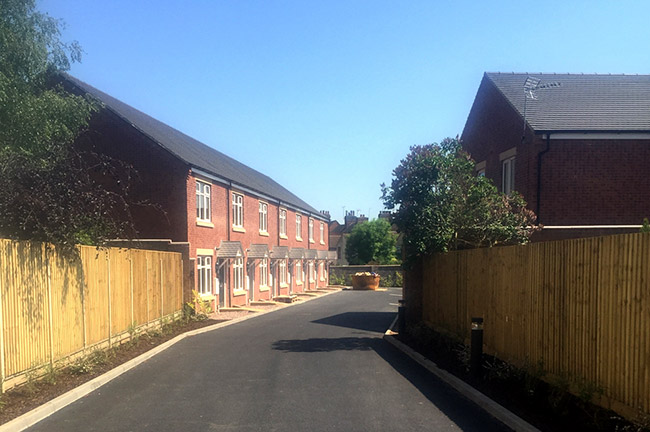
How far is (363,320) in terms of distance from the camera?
20578 mm

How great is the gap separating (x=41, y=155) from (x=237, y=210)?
13.7m

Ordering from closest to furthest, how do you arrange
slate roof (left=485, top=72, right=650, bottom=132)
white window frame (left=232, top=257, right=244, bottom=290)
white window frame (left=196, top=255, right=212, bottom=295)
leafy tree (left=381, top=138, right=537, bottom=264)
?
leafy tree (left=381, top=138, right=537, bottom=264) → slate roof (left=485, top=72, right=650, bottom=132) → white window frame (left=196, top=255, right=212, bottom=295) → white window frame (left=232, top=257, right=244, bottom=290)

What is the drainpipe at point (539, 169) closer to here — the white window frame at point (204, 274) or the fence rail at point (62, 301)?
the fence rail at point (62, 301)

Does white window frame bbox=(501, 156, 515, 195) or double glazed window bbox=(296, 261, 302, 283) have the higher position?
white window frame bbox=(501, 156, 515, 195)

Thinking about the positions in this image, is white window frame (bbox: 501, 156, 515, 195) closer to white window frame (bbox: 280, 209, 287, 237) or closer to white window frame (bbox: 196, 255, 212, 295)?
white window frame (bbox: 196, 255, 212, 295)

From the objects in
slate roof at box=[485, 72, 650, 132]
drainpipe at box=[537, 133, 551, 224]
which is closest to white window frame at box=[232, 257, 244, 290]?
slate roof at box=[485, 72, 650, 132]

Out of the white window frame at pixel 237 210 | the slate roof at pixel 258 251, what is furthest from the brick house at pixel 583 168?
the slate roof at pixel 258 251

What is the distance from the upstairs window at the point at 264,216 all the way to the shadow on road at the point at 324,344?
16709 millimetres

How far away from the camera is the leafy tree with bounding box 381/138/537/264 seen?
13.9 metres

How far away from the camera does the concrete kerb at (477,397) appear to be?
636 cm

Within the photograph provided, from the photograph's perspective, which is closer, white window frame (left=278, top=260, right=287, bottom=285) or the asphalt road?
the asphalt road

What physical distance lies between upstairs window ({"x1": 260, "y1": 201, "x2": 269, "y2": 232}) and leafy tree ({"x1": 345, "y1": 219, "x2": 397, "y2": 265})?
39.0m

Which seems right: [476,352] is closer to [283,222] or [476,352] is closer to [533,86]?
[533,86]

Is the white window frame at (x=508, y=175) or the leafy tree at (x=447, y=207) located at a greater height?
the white window frame at (x=508, y=175)
